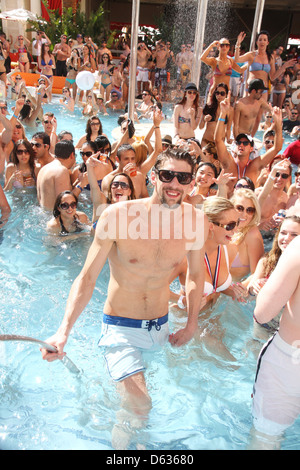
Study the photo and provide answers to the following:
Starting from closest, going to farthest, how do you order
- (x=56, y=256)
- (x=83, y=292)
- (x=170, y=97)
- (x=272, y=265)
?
(x=83, y=292)
(x=272, y=265)
(x=56, y=256)
(x=170, y=97)

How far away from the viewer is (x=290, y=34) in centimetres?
2720

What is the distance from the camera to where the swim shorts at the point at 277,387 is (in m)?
2.25

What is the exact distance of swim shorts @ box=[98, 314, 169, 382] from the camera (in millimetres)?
2646

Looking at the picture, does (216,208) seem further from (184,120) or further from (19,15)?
(19,15)

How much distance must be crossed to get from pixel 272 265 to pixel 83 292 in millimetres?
1670

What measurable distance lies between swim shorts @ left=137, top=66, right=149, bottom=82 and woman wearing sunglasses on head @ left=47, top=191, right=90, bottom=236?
1007 cm

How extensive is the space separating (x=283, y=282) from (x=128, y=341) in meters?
1.14

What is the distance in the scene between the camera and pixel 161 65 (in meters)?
14.5

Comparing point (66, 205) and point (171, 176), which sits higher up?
point (171, 176)

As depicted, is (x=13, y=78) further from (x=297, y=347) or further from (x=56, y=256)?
(x=297, y=347)

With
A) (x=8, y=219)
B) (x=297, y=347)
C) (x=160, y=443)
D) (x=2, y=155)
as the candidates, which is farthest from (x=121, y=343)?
(x=2, y=155)

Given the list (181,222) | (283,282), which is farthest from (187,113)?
(283,282)

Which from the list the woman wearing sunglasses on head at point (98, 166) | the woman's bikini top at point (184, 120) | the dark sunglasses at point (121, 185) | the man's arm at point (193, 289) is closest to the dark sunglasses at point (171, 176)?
the man's arm at point (193, 289)

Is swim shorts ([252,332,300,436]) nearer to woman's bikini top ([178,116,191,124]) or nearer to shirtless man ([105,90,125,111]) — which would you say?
woman's bikini top ([178,116,191,124])
